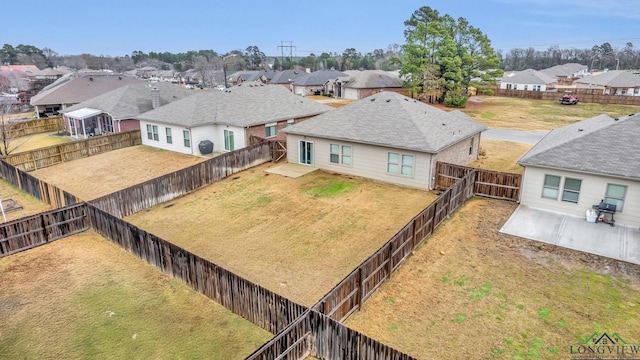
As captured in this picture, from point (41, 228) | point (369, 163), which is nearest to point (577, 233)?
point (369, 163)

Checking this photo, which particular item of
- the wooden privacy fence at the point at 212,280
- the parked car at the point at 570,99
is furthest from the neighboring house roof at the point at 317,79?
the wooden privacy fence at the point at 212,280

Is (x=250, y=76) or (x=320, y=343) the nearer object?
(x=320, y=343)

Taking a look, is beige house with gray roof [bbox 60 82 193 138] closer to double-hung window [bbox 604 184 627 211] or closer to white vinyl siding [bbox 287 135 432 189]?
white vinyl siding [bbox 287 135 432 189]

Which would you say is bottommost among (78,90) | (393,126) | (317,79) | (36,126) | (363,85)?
(36,126)

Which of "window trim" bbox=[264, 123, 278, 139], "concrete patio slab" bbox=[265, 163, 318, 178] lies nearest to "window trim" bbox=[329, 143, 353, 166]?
"concrete patio slab" bbox=[265, 163, 318, 178]

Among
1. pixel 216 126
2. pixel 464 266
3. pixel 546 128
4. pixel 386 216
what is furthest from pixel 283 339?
pixel 546 128

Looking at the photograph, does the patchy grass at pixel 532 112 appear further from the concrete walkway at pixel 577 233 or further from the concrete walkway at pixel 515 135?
the concrete walkway at pixel 577 233

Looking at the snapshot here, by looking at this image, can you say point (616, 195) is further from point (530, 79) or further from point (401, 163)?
point (530, 79)
